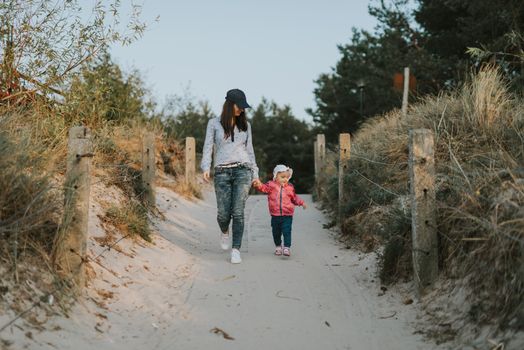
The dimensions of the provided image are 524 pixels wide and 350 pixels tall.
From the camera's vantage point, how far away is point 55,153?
5.95 m

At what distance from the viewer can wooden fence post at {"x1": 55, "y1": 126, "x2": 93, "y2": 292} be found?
469 centimetres

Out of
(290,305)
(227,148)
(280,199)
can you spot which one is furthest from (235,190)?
(290,305)

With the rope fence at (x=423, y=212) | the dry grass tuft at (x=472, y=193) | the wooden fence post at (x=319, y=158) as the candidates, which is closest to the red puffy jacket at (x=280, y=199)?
the dry grass tuft at (x=472, y=193)

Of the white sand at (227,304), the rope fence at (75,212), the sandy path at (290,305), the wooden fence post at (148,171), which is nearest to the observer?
the white sand at (227,304)

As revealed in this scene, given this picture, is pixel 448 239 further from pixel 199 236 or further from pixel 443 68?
pixel 443 68

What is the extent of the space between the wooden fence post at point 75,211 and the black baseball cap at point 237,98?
2.28 m

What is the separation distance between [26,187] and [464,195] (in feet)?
12.4

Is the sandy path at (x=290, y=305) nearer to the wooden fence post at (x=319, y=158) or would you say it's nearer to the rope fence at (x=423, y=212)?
the rope fence at (x=423, y=212)

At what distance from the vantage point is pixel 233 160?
6727 mm

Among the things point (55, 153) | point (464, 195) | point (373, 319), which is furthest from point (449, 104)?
point (55, 153)

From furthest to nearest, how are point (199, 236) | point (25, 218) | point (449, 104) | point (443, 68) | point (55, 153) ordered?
point (443, 68) < point (199, 236) < point (449, 104) < point (55, 153) < point (25, 218)

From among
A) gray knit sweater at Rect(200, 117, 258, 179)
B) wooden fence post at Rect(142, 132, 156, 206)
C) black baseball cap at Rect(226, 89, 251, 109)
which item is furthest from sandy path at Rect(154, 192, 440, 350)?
black baseball cap at Rect(226, 89, 251, 109)

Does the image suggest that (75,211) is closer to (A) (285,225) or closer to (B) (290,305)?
(B) (290,305)

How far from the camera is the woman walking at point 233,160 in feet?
22.1
